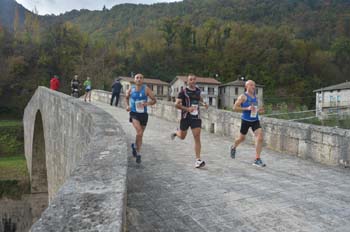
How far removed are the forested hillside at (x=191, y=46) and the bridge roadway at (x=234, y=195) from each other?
105ft

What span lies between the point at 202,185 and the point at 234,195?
51 cm

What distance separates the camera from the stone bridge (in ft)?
6.61

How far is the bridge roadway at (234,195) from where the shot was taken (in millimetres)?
3162

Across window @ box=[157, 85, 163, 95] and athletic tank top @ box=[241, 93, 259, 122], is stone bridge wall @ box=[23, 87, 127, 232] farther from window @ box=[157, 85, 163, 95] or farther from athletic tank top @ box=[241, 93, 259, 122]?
window @ box=[157, 85, 163, 95]

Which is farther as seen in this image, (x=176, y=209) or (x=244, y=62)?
(x=244, y=62)

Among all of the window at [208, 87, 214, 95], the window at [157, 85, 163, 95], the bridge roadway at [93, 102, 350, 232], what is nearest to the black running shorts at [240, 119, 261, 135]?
the bridge roadway at [93, 102, 350, 232]

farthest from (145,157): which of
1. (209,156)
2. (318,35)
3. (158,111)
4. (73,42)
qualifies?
(318,35)

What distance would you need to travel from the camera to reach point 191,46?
7194 cm

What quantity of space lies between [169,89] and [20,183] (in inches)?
1418

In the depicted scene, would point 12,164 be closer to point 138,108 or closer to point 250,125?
point 138,108

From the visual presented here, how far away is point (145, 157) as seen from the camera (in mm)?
6070

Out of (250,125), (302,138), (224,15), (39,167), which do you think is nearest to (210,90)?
(39,167)

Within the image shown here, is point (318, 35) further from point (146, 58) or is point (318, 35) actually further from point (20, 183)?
point (20, 183)

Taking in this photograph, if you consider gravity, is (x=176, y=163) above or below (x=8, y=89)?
below
